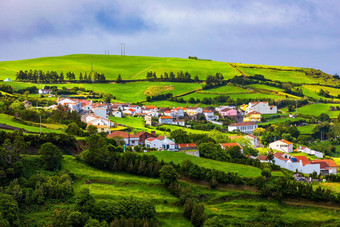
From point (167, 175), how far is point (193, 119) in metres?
58.6

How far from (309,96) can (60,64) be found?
292 feet

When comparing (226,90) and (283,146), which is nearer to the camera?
(283,146)

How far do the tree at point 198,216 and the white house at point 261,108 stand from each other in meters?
77.8

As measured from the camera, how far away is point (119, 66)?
6599 inches

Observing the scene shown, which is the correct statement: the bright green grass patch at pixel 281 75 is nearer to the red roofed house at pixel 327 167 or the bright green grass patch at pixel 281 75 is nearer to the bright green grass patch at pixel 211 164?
the red roofed house at pixel 327 167

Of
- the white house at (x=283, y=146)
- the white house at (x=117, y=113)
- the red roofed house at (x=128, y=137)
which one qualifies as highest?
the white house at (x=117, y=113)

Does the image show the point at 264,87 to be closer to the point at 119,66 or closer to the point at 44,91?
the point at 119,66

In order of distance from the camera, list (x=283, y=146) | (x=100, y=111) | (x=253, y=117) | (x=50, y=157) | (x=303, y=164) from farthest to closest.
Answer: (x=253, y=117), (x=100, y=111), (x=283, y=146), (x=303, y=164), (x=50, y=157)

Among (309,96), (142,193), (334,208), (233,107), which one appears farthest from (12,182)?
(309,96)

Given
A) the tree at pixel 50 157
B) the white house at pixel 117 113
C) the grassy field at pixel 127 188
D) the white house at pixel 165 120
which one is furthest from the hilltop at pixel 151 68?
the tree at pixel 50 157

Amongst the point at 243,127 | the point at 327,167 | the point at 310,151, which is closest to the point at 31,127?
the point at 327,167

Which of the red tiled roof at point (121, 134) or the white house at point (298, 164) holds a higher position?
the red tiled roof at point (121, 134)

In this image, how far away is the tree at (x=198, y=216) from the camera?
42253 mm

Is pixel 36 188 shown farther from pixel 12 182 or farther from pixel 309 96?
pixel 309 96
